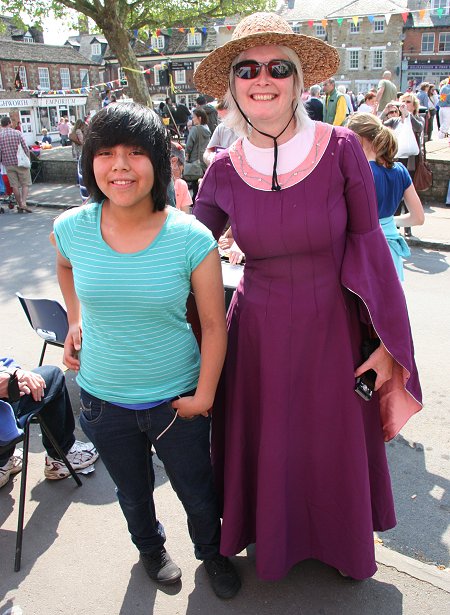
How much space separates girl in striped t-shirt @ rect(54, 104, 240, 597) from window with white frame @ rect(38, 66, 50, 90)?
50.0 metres

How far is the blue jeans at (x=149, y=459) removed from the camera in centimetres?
206

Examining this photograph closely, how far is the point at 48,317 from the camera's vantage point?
3.68 meters

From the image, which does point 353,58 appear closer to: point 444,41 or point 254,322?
point 444,41

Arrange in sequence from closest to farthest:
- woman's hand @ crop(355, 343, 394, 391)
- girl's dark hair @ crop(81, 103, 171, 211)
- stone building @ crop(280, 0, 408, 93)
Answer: girl's dark hair @ crop(81, 103, 171, 211) → woman's hand @ crop(355, 343, 394, 391) → stone building @ crop(280, 0, 408, 93)

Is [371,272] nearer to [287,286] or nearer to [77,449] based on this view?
[287,286]

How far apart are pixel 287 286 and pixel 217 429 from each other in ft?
2.42

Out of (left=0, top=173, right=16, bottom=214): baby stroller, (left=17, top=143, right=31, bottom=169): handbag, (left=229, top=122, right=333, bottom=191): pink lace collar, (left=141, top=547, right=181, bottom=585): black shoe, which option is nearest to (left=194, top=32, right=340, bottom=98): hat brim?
(left=229, top=122, right=333, bottom=191): pink lace collar

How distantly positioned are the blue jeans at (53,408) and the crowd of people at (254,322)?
700 millimetres

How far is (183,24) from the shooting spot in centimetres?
2039

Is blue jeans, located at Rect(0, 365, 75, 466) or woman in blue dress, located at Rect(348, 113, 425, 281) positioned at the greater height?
woman in blue dress, located at Rect(348, 113, 425, 281)

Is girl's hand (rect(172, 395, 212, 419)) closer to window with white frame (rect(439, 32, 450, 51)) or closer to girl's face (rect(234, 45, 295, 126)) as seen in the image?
girl's face (rect(234, 45, 295, 126))

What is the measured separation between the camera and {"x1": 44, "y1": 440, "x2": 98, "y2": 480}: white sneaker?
3.15 m

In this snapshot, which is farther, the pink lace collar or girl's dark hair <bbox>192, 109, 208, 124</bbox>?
girl's dark hair <bbox>192, 109, 208, 124</bbox>

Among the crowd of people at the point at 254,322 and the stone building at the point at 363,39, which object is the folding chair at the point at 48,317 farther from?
the stone building at the point at 363,39
